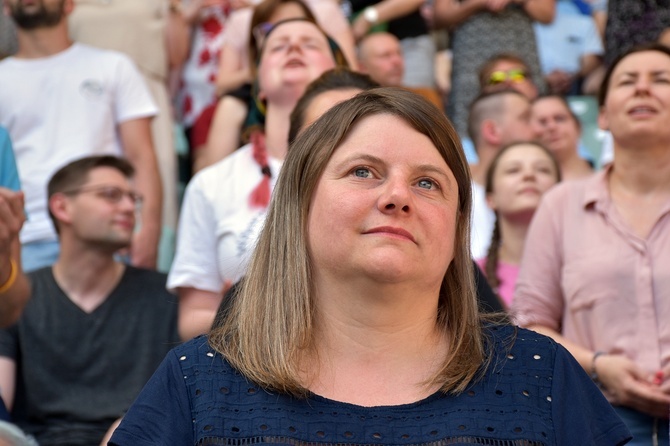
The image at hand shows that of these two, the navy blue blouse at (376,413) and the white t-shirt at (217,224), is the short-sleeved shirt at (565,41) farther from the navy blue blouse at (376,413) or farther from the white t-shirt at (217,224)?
the navy blue blouse at (376,413)

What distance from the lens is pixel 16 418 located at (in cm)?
458

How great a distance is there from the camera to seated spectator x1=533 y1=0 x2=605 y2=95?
790 cm

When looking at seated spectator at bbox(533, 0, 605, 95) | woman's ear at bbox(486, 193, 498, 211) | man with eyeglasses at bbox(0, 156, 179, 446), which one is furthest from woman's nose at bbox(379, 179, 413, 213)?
seated spectator at bbox(533, 0, 605, 95)

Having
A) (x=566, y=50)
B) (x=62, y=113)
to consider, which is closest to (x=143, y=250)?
(x=62, y=113)

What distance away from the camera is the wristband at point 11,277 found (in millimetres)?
3311

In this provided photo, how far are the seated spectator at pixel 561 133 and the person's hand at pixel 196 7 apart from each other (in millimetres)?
2010

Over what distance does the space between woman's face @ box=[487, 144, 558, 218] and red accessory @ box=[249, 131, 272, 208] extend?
129 cm

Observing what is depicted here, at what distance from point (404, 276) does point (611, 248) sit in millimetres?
1611

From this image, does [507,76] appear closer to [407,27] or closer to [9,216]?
[407,27]

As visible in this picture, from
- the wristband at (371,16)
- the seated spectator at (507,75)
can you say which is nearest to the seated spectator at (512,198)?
the seated spectator at (507,75)

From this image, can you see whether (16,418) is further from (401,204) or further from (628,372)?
(401,204)

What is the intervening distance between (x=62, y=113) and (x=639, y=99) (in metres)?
2.91

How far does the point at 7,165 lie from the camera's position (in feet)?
12.4

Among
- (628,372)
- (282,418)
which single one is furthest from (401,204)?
(628,372)
